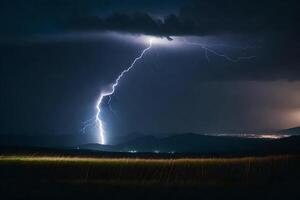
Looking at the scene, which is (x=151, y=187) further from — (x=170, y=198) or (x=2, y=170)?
(x=2, y=170)

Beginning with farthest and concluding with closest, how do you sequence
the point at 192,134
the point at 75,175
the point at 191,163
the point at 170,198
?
the point at 192,134, the point at 191,163, the point at 75,175, the point at 170,198

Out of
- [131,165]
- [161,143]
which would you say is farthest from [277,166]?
[161,143]

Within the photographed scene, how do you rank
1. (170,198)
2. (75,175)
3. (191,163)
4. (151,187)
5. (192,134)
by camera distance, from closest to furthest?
(170,198) → (151,187) → (75,175) → (191,163) → (192,134)

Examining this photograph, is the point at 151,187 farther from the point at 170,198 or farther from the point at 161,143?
the point at 161,143

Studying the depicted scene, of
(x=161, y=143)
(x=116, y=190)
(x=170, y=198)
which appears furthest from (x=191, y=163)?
(x=161, y=143)

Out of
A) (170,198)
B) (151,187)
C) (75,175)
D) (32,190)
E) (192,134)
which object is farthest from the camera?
(192,134)

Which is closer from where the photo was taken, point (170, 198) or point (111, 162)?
point (170, 198)
